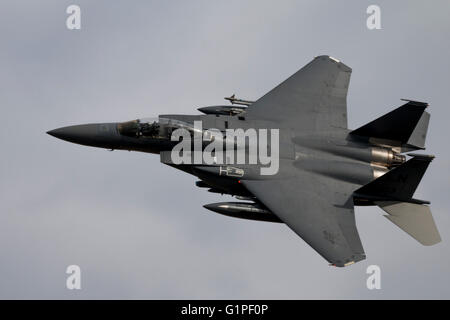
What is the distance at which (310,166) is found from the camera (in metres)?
30.2

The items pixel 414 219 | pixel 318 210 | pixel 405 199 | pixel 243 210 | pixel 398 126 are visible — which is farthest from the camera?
pixel 398 126

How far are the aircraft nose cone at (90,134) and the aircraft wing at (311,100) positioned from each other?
16.1ft

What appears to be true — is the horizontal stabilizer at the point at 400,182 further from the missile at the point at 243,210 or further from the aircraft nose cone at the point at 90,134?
the aircraft nose cone at the point at 90,134

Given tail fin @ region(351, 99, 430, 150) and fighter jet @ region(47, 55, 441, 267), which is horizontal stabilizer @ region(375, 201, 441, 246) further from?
tail fin @ region(351, 99, 430, 150)

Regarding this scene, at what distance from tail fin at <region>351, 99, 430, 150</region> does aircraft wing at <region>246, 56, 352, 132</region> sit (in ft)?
4.26

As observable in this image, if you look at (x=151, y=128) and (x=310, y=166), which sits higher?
(x=151, y=128)

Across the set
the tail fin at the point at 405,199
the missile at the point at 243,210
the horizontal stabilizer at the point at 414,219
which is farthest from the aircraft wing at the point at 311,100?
the horizontal stabilizer at the point at 414,219

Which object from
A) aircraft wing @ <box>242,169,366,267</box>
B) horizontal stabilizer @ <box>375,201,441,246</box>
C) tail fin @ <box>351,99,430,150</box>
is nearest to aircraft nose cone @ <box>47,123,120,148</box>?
aircraft wing @ <box>242,169,366,267</box>

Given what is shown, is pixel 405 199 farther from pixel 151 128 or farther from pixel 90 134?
pixel 90 134

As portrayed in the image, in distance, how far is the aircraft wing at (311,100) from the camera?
31.5 metres

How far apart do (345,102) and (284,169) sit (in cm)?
433

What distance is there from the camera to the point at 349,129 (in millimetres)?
31688

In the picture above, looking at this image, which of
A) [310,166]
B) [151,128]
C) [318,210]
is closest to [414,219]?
[318,210]

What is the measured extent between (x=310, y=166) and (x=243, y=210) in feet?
9.20
